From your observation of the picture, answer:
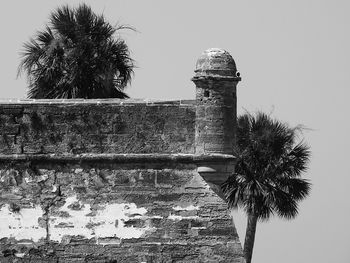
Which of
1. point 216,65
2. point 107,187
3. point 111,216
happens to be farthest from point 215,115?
point 111,216

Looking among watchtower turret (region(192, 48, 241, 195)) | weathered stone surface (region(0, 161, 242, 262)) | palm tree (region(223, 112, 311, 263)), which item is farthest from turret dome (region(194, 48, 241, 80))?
palm tree (region(223, 112, 311, 263))

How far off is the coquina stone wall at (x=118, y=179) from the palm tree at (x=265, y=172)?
949cm

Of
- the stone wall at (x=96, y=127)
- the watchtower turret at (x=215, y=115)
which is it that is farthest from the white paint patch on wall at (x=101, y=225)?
the watchtower turret at (x=215, y=115)

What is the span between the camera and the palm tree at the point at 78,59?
31.5m

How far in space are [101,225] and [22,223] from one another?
1.01 m

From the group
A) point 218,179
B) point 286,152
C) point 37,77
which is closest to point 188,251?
point 218,179

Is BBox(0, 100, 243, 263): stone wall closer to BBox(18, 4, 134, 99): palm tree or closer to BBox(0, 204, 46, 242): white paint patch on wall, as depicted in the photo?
BBox(0, 204, 46, 242): white paint patch on wall

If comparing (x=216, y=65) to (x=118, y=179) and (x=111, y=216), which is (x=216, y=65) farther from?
(x=111, y=216)

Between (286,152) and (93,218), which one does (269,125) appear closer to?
(286,152)

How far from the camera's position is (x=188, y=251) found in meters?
23.9

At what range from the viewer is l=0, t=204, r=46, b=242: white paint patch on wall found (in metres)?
24.1

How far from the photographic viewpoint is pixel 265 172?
34094 mm

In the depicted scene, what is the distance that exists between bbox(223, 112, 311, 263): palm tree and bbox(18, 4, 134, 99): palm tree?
9.68ft

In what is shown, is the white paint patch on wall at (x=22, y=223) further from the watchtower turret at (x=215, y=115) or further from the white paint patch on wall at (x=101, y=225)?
the watchtower turret at (x=215, y=115)
